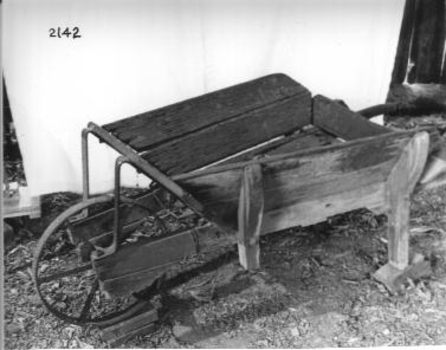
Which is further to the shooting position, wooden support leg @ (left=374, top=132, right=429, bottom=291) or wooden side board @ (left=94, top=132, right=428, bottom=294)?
wooden support leg @ (left=374, top=132, right=429, bottom=291)

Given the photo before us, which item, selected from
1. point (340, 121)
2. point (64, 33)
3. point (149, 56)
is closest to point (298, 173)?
point (340, 121)

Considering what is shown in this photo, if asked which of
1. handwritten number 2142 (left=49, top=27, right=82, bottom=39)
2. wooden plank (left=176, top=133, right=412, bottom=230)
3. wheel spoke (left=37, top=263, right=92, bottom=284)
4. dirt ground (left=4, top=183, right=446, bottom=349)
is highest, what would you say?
handwritten number 2142 (left=49, top=27, right=82, bottom=39)

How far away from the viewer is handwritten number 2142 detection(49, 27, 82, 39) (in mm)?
4703

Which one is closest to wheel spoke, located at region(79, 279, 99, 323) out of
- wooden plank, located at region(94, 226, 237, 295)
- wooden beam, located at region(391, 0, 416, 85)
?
wooden plank, located at region(94, 226, 237, 295)

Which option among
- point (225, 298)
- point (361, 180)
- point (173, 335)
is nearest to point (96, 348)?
point (173, 335)

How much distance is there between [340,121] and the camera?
4.94 m

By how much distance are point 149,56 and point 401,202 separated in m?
2.14

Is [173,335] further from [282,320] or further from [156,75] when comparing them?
[156,75]

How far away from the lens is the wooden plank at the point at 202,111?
4.41m

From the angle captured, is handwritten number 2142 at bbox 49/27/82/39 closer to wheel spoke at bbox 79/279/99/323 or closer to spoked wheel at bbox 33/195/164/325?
spoked wheel at bbox 33/195/164/325

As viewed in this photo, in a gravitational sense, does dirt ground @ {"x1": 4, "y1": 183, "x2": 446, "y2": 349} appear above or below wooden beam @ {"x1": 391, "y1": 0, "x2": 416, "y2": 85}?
below

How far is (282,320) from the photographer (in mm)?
4383

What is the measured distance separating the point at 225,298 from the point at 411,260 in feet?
4.33

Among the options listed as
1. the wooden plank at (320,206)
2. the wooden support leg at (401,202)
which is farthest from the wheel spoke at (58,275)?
the wooden support leg at (401,202)
